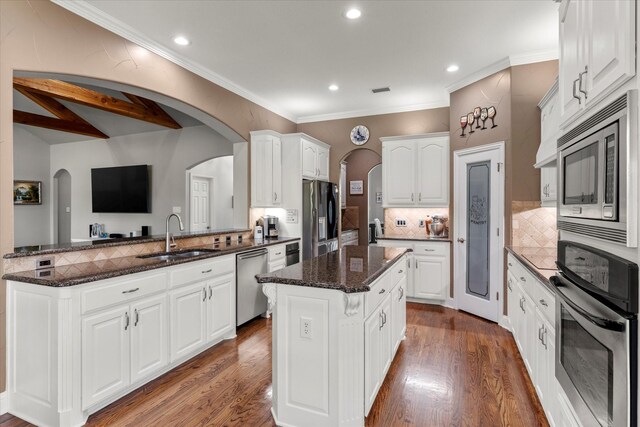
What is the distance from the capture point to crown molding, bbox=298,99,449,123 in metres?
5.25

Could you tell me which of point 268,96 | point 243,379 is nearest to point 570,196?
point 243,379

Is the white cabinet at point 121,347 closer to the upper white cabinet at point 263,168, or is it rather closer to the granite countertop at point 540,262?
the upper white cabinet at point 263,168

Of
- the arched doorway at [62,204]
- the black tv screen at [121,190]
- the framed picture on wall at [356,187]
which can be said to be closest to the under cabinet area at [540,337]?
the framed picture on wall at [356,187]

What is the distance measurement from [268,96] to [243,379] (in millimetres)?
3852

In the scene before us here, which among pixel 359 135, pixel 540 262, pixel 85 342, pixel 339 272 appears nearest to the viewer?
pixel 85 342

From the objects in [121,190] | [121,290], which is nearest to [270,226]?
[121,290]

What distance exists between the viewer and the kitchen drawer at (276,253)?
4.32 m

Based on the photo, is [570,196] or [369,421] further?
[369,421]

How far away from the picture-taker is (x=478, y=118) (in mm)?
4250

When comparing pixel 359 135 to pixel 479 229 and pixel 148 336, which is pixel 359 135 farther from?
pixel 148 336

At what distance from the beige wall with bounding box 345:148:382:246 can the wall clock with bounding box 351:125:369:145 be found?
1878mm

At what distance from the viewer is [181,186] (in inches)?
248

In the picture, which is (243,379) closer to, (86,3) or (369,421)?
(369,421)

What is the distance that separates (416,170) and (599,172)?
383 cm
